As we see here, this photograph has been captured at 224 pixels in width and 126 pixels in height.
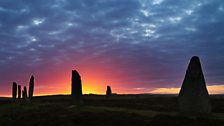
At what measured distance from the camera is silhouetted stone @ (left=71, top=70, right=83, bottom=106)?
36.5 metres

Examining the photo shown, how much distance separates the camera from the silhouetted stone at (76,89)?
36500 millimetres

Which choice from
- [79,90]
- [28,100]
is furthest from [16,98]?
[79,90]

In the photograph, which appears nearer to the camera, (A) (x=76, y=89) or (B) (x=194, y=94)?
(B) (x=194, y=94)

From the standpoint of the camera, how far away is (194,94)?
24078 millimetres

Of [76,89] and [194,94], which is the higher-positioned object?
[76,89]

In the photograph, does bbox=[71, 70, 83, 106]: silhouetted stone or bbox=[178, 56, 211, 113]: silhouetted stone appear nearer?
bbox=[178, 56, 211, 113]: silhouetted stone

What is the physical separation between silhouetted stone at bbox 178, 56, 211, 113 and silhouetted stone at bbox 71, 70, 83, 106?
15.5 metres

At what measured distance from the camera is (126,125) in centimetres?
2092

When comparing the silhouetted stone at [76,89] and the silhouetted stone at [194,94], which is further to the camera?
the silhouetted stone at [76,89]

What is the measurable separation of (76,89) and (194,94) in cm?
1754

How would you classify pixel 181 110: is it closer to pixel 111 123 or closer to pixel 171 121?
pixel 171 121

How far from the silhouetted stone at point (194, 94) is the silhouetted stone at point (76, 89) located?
15.5 meters

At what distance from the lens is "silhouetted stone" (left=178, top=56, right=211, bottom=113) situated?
78.6 feet

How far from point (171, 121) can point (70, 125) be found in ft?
25.7
